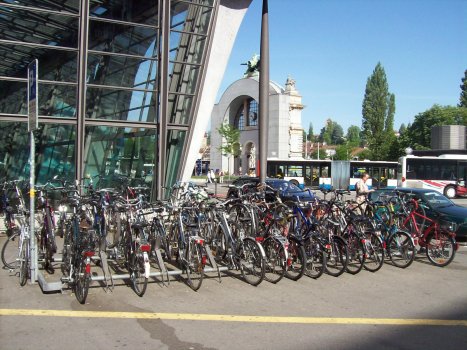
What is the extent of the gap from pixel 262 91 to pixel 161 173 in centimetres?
423

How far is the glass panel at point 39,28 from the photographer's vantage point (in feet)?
45.4

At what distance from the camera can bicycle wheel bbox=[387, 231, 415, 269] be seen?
9148mm

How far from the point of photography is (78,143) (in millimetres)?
14148

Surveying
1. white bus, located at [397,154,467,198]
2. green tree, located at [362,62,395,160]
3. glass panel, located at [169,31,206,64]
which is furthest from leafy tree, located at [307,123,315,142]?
glass panel, located at [169,31,206,64]

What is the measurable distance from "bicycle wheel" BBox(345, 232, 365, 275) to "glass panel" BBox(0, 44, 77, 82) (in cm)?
946

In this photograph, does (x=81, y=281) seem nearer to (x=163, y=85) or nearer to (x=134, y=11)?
(x=163, y=85)

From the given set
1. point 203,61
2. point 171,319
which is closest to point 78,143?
point 203,61

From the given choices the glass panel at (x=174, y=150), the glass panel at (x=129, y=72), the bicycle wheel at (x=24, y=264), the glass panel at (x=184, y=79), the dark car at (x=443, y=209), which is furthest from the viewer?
the glass panel at (x=174, y=150)

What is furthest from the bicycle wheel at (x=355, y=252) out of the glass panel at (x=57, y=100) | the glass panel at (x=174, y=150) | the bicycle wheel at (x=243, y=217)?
the glass panel at (x=57, y=100)

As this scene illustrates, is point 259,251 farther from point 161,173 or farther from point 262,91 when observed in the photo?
point 161,173

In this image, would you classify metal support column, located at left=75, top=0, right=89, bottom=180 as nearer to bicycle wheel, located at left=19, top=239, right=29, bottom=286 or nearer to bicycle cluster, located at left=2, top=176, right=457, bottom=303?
bicycle cluster, located at left=2, top=176, right=457, bottom=303

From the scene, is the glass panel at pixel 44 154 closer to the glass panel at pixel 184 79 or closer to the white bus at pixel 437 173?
the glass panel at pixel 184 79

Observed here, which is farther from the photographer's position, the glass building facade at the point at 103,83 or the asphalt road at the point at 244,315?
the glass building facade at the point at 103,83

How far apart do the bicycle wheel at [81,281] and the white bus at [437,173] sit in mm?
29202
